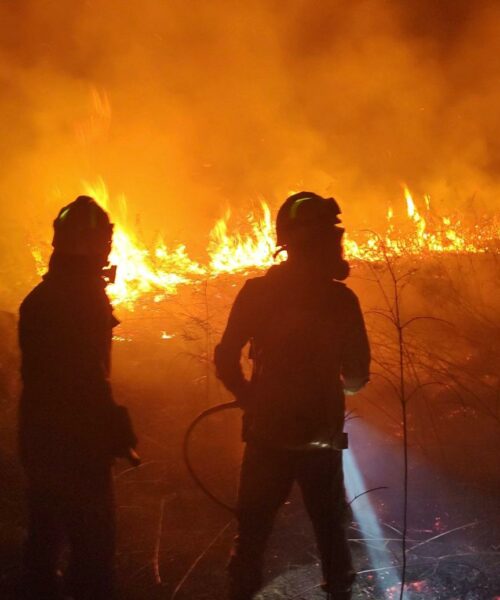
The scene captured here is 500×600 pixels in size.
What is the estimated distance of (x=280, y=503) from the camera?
7.34 feet

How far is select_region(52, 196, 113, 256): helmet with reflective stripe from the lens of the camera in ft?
7.10

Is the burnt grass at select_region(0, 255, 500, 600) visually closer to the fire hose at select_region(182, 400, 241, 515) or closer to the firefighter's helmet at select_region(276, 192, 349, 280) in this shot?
the fire hose at select_region(182, 400, 241, 515)

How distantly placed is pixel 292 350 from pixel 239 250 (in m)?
7.73

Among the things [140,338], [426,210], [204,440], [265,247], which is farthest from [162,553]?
[426,210]

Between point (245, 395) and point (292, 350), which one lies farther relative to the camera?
point (245, 395)

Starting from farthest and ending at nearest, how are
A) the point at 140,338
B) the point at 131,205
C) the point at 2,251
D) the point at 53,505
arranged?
the point at 131,205 < the point at 2,251 < the point at 140,338 < the point at 53,505

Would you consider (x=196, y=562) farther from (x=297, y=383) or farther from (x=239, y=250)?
(x=239, y=250)

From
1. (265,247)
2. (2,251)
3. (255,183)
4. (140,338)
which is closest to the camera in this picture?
(140,338)

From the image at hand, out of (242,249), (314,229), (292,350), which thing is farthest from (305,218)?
(242,249)

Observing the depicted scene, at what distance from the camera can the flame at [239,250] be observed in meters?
8.12

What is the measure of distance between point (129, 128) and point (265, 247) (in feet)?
22.6

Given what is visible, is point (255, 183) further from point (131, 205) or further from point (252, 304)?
point (252, 304)

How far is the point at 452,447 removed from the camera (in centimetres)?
439

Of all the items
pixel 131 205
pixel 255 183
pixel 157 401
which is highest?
pixel 255 183
